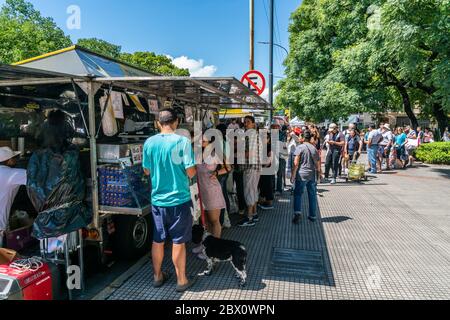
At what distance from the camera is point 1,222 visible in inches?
138

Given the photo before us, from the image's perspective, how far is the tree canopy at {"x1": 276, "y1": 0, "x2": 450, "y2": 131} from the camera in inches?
394

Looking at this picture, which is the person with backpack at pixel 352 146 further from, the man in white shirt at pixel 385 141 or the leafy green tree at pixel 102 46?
the leafy green tree at pixel 102 46

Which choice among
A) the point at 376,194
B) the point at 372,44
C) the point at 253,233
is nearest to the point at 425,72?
the point at 372,44

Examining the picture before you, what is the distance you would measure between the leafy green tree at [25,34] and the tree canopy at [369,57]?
49.3 ft

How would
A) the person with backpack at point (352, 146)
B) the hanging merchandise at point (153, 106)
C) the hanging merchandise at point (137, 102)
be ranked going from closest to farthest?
the hanging merchandise at point (137, 102) < the hanging merchandise at point (153, 106) < the person with backpack at point (352, 146)

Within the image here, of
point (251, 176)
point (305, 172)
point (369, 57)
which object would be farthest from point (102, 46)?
point (305, 172)

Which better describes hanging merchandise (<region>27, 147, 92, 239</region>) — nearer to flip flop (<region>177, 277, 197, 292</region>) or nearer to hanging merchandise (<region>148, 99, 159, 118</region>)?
flip flop (<region>177, 277, 197, 292</region>)

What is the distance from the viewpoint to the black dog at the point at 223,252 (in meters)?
3.54

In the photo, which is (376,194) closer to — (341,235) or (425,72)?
(341,235)

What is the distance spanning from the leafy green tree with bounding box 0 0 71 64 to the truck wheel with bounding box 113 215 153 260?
17146 mm

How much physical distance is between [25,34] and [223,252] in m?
20.4

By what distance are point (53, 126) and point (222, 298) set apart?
8.02 feet

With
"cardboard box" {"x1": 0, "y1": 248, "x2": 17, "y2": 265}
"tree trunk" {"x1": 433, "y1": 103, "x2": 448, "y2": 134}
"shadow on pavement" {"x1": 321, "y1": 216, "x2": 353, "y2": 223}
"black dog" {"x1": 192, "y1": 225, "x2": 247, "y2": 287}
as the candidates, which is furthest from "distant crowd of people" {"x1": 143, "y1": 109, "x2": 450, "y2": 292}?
"tree trunk" {"x1": 433, "y1": 103, "x2": 448, "y2": 134}

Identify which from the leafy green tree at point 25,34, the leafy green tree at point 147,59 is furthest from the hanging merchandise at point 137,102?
the leafy green tree at point 147,59
